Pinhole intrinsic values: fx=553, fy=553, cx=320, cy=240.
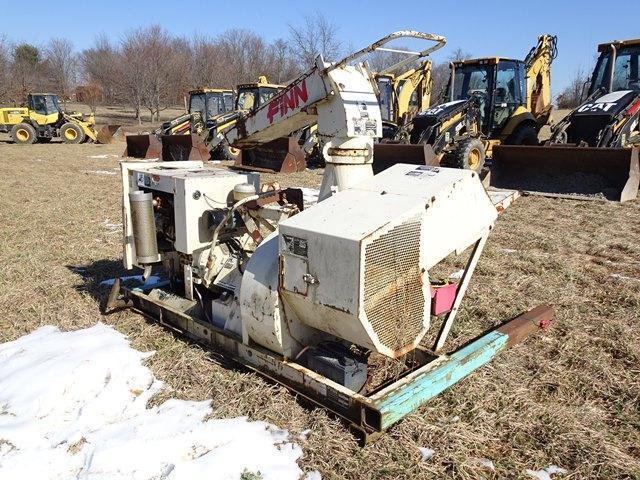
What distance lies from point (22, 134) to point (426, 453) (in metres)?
24.8

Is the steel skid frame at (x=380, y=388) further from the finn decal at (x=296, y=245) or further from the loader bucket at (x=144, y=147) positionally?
the loader bucket at (x=144, y=147)

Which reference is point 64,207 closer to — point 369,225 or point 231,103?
point 369,225

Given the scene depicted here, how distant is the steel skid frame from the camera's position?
9.04 ft

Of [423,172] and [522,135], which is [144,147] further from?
[423,172]

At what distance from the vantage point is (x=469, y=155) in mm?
10594

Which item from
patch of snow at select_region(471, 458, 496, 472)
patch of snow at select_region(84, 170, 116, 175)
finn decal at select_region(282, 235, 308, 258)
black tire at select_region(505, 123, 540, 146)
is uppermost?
black tire at select_region(505, 123, 540, 146)

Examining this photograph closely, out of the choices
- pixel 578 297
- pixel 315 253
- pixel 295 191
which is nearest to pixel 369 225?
pixel 315 253

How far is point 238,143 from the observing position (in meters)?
4.46

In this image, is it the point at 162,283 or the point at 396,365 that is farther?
the point at 162,283

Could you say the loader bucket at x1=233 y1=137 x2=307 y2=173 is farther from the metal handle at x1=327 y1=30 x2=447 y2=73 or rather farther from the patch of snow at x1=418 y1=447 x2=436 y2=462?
the patch of snow at x1=418 y1=447 x2=436 y2=462

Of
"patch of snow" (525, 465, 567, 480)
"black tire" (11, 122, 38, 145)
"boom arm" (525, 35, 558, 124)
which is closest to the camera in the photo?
"patch of snow" (525, 465, 567, 480)

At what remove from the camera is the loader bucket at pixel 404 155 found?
10.2 metres

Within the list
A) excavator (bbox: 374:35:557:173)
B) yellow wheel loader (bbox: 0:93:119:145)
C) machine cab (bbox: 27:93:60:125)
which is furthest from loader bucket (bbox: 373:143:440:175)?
machine cab (bbox: 27:93:60:125)

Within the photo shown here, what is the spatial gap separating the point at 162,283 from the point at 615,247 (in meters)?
4.92
